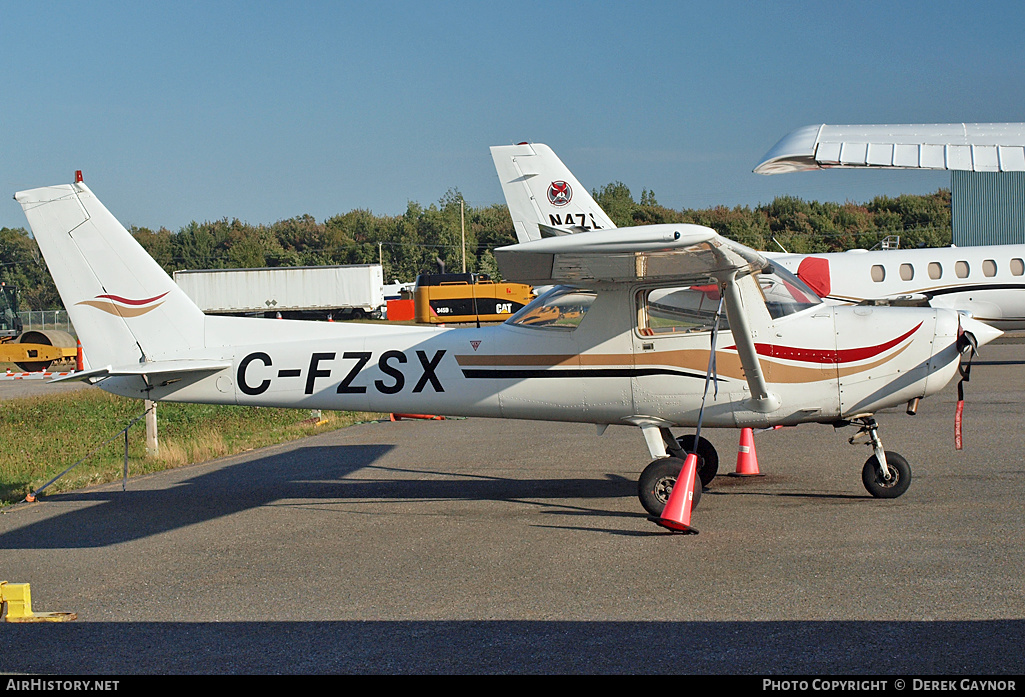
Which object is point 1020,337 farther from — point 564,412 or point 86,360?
point 86,360

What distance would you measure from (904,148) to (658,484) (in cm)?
344

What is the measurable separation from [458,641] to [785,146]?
330cm

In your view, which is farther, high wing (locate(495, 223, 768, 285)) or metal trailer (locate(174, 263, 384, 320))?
metal trailer (locate(174, 263, 384, 320))

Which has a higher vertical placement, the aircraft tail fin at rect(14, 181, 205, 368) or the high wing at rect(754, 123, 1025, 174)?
the high wing at rect(754, 123, 1025, 174)

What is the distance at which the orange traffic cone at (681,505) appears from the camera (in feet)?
22.1

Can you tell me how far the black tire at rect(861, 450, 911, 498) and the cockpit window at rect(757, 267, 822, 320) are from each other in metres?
1.43

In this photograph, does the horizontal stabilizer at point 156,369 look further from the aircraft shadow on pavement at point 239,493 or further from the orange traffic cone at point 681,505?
the orange traffic cone at point 681,505

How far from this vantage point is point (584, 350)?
26.1 ft

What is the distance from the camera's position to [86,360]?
8641 millimetres

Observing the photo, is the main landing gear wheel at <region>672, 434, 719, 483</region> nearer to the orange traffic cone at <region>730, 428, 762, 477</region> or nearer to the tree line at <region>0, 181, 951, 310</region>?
the orange traffic cone at <region>730, 428, 762, 477</region>

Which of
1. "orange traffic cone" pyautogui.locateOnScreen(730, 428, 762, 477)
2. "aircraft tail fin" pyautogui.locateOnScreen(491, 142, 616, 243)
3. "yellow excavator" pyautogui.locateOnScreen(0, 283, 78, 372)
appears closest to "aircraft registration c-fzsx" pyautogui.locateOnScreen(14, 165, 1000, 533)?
"orange traffic cone" pyautogui.locateOnScreen(730, 428, 762, 477)

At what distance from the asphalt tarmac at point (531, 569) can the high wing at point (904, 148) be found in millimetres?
2330

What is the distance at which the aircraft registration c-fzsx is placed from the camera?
759 cm

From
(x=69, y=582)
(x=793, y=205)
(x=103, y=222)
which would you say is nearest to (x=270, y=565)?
(x=69, y=582)
